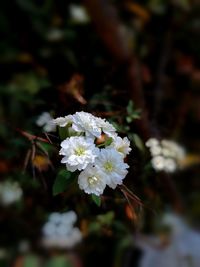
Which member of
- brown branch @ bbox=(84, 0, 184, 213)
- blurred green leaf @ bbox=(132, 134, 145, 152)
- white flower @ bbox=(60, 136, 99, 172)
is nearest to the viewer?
white flower @ bbox=(60, 136, 99, 172)

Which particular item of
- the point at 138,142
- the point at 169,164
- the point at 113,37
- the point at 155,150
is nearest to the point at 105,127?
the point at 138,142

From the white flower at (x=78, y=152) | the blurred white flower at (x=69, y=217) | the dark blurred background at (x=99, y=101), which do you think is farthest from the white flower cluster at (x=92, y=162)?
the blurred white flower at (x=69, y=217)

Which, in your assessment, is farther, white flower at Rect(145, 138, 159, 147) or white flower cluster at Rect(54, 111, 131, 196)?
white flower at Rect(145, 138, 159, 147)

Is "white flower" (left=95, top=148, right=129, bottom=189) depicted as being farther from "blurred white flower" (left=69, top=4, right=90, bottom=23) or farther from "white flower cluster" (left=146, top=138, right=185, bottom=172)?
"blurred white flower" (left=69, top=4, right=90, bottom=23)

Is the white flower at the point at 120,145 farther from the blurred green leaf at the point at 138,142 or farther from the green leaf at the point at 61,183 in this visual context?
the blurred green leaf at the point at 138,142

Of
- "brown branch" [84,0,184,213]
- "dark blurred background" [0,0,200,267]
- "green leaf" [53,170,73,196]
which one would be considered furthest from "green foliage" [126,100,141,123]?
"brown branch" [84,0,184,213]

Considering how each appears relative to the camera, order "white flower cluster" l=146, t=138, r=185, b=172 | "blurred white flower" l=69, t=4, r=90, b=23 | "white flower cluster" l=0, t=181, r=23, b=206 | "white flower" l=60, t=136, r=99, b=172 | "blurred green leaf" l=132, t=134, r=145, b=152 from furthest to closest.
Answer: "blurred white flower" l=69, t=4, r=90, b=23 → "white flower cluster" l=0, t=181, r=23, b=206 → "white flower cluster" l=146, t=138, r=185, b=172 → "blurred green leaf" l=132, t=134, r=145, b=152 → "white flower" l=60, t=136, r=99, b=172

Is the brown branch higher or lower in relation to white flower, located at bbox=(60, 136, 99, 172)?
higher
